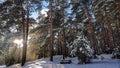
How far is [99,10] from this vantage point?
92.7 feet

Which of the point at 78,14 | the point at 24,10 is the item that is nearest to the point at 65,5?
the point at 78,14

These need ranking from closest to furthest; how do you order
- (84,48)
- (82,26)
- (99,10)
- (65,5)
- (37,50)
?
(84,48) < (99,10) < (65,5) < (82,26) < (37,50)

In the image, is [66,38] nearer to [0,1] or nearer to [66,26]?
[66,26]

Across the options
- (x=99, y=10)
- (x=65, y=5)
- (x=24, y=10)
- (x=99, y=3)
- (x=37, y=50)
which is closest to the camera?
(x=24, y=10)

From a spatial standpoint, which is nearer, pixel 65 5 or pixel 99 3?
pixel 99 3

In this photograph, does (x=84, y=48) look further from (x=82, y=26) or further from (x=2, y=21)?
(x=82, y=26)

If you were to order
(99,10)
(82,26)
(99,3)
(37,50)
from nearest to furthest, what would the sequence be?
(99,3) < (99,10) < (82,26) < (37,50)

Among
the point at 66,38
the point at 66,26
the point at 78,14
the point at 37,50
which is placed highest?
the point at 78,14

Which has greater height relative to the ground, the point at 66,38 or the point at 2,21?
the point at 2,21

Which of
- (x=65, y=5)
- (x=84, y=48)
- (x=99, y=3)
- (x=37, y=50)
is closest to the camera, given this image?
(x=84, y=48)

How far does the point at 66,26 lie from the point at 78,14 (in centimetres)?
282

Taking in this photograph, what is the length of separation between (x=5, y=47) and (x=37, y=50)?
652cm

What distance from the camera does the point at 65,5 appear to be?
31094 millimetres

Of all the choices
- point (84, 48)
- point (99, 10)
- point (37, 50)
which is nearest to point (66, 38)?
point (37, 50)
